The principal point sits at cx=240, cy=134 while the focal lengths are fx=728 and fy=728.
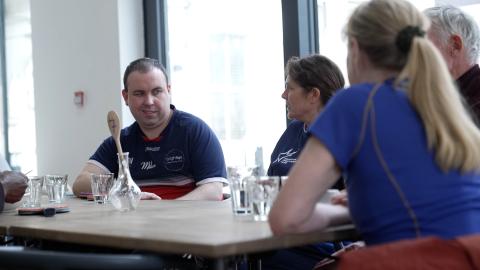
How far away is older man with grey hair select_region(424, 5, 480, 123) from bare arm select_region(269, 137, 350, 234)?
1123 millimetres

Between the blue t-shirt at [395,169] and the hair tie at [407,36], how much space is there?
12 cm

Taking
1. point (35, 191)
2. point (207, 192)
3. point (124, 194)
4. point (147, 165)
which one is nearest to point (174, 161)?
point (147, 165)

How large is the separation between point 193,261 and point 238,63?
2850 millimetres

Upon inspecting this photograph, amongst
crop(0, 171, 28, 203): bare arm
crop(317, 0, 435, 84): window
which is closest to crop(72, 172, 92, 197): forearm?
crop(0, 171, 28, 203): bare arm

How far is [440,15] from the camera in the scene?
8.32 feet

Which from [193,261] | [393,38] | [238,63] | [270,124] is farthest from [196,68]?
[393,38]

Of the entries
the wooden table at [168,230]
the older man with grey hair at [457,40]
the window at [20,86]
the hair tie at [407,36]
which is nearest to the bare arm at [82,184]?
the wooden table at [168,230]

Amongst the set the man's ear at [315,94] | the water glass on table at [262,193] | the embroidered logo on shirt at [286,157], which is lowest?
the water glass on table at [262,193]

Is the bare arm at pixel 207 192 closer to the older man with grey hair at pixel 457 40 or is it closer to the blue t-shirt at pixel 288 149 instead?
the blue t-shirt at pixel 288 149

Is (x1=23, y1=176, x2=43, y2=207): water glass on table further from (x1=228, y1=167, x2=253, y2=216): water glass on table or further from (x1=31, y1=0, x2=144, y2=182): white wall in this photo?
(x1=31, y1=0, x2=144, y2=182): white wall

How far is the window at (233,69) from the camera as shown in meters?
4.57

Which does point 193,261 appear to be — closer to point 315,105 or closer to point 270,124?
point 315,105

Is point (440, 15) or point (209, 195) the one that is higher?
point (440, 15)

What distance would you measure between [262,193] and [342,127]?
0.38 metres
